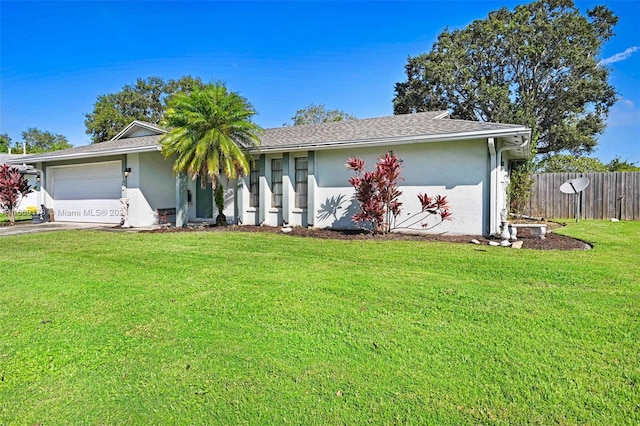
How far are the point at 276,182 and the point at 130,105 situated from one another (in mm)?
30125

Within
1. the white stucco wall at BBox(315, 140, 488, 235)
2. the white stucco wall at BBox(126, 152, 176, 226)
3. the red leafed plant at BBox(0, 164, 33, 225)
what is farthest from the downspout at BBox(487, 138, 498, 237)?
the red leafed plant at BBox(0, 164, 33, 225)

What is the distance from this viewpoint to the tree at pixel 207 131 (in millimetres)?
11344

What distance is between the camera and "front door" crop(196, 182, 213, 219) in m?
14.2

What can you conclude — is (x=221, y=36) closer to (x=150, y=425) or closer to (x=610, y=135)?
(x=150, y=425)

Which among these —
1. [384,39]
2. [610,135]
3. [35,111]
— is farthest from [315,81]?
[35,111]

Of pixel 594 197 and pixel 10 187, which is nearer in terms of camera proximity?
pixel 10 187

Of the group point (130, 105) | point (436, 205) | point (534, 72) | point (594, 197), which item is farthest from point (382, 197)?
point (130, 105)

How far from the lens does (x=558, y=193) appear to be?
15.7 m

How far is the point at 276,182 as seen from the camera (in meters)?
12.7

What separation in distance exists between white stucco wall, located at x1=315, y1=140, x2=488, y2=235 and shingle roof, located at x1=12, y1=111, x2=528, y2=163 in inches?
17.4

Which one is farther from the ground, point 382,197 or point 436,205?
point 382,197

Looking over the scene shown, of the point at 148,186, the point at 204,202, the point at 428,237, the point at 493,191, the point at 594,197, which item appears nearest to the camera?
the point at 493,191

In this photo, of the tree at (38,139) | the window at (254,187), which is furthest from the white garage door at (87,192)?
the tree at (38,139)

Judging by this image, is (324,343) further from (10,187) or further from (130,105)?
(130,105)
